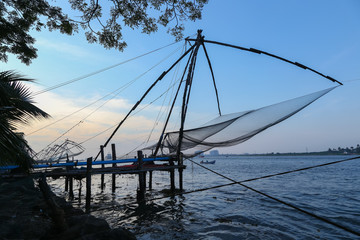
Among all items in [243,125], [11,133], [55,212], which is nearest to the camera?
[11,133]

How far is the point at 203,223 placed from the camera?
7551mm

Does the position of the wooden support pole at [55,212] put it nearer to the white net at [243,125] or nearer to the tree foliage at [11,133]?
the tree foliage at [11,133]

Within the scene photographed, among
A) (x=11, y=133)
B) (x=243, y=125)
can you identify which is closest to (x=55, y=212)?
(x=11, y=133)

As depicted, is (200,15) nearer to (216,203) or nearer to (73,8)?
(73,8)

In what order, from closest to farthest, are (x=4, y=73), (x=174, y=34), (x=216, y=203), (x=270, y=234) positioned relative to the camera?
(x=4, y=73)
(x=270, y=234)
(x=174, y=34)
(x=216, y=203)

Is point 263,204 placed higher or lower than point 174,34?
lower

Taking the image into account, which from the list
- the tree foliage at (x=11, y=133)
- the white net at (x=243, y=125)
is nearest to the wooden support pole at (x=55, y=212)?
the tree foliage at (x=11, y=133)

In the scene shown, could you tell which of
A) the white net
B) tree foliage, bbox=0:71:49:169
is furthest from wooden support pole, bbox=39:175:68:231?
the white net

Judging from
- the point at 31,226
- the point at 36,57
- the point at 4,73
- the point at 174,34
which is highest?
the point at 174,34

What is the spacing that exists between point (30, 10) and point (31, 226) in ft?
22.3

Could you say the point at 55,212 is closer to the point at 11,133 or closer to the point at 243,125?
the point at 11,133

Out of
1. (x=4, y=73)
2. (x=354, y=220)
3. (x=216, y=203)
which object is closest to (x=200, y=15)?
(x=4, y=73)

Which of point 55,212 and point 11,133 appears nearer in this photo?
point 11,133

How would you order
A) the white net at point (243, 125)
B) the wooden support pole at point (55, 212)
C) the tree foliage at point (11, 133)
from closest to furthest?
the tree foliage at point (11, 133) < the wooden support pole at point (55, 212) < the white net at point (243, 125)
